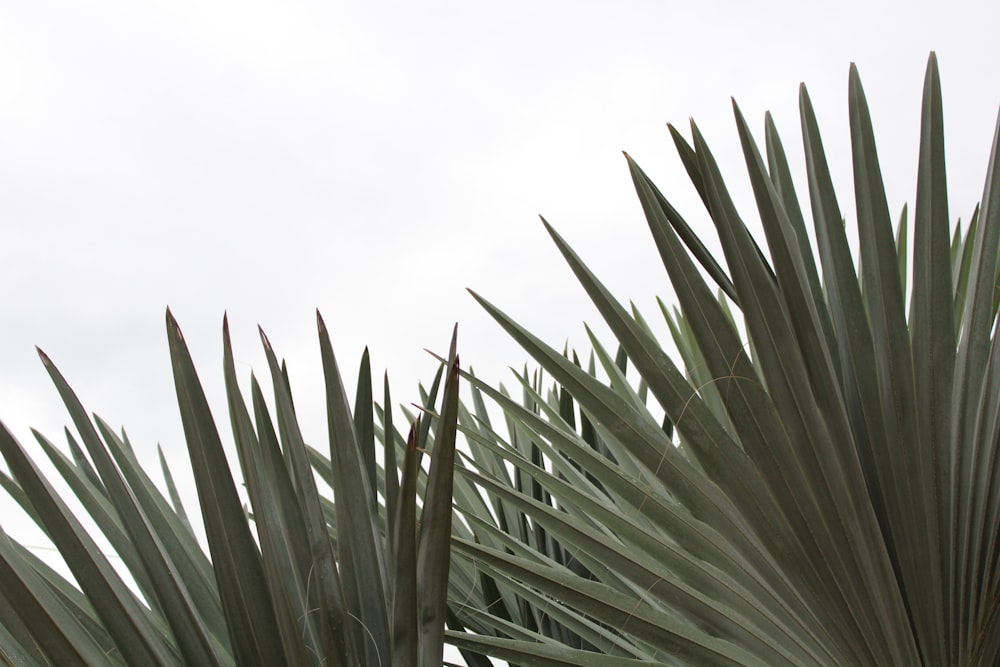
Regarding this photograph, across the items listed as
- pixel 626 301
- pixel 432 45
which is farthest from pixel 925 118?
pixel 432 45

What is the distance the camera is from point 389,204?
5.28 m

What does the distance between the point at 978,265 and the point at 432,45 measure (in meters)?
4.37

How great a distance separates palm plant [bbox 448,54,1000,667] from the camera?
89 cm

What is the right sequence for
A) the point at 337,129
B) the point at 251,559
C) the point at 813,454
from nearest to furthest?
the point at 251,559
the point at 813,454
the point at 337,129

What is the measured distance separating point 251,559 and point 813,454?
60 cm

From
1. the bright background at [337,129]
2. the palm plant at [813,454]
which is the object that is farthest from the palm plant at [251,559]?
the bright background at [337,129]

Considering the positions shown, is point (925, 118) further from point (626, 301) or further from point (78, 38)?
point (78, 38)

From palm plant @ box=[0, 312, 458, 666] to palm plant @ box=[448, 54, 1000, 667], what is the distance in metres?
0.21

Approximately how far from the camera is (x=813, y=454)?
896mm

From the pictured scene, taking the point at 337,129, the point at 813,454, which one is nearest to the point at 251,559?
the point at 813,454

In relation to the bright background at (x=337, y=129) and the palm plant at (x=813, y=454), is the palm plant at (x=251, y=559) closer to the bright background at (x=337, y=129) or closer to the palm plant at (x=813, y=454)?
the palm plant at (x=813, y=454)

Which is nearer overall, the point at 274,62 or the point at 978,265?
the point at 978,265

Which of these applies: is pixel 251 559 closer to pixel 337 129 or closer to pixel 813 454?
pixel 813 454

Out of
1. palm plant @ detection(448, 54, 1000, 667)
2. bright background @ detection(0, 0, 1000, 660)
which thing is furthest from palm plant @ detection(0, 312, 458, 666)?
bright background @ detection(0, 0, 1000, 660)
